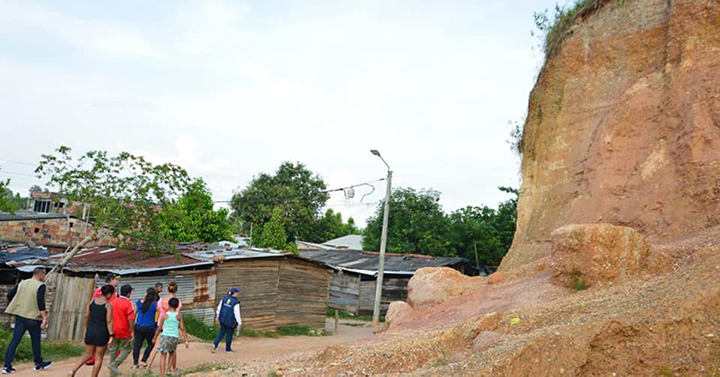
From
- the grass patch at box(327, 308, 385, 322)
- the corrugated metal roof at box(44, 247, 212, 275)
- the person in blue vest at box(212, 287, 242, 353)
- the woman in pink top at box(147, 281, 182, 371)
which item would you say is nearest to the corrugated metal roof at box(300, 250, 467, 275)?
the grass patch at box(327, 308, 385, 322)

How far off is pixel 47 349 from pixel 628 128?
1402cm

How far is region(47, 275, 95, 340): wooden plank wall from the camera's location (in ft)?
46.5

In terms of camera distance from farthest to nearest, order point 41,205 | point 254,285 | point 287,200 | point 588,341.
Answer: point 287,200 → point 41,205 → point 254,285 → point 588,341

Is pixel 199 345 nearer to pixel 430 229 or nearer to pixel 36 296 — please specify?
pixel 36 296

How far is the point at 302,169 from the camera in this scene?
4572 cm

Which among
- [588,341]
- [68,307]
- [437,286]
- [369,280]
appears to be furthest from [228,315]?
[369,280]

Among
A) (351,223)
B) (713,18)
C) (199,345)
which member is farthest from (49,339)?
(351,223)

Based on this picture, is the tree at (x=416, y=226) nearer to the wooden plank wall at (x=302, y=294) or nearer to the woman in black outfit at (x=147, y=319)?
the wooden plank wall at (x=302, y=294)

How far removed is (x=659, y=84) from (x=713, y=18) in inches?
66.8

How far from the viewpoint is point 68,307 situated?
46.9 ft

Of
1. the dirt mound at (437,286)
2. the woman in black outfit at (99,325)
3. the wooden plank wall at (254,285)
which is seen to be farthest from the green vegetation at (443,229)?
the woman in black outfit at (99,325)

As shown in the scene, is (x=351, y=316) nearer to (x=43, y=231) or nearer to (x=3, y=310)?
(x=43, y=231)

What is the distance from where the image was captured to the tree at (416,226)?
35.4 m

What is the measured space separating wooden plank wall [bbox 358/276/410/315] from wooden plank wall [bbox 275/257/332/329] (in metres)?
7.07
